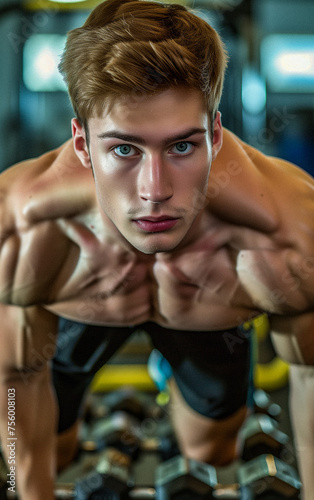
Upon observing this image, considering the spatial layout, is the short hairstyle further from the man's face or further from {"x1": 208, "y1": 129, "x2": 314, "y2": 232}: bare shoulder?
{"x1": 208, "y1": 129, "x2": 314, "y2": 232}: bare shoulder

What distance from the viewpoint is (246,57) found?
1352 mm

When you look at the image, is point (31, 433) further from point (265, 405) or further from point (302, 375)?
point (265, 405)

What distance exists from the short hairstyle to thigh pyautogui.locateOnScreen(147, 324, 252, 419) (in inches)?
16.9

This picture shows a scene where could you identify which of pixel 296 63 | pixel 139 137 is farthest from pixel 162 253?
pixel 296 63

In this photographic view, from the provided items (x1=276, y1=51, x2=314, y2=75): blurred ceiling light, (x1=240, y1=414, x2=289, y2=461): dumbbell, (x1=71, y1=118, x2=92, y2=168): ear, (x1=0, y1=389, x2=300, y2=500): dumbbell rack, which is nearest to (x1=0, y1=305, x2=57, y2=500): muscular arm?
(x1=0, y1=389, x2=300, y2=500): dumbbell rack

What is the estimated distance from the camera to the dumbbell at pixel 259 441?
1262 mm

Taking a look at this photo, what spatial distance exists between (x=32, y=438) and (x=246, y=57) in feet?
2.97

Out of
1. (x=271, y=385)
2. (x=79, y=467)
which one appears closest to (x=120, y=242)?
(x=79, y=467)

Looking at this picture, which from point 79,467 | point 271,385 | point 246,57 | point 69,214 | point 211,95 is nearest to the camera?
point 211,95

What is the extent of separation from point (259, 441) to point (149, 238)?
80 centimetres

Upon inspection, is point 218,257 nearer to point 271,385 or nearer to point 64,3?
point 64,3

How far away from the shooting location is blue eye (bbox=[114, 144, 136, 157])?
23.2 inches

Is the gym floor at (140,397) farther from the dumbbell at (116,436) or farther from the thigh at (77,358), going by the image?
the thigh at (77,358)

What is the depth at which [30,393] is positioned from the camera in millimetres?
908
